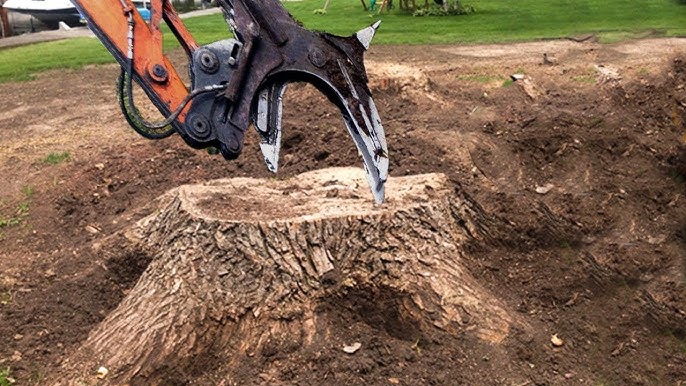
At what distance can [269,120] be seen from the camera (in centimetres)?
402

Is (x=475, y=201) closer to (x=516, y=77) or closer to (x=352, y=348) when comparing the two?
(x=352, y=348)

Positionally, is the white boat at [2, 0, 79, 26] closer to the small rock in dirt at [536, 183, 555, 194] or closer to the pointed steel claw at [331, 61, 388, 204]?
the small rock in dirt at [536, 183, 555, 194]

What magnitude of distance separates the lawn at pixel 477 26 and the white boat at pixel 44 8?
3.96m

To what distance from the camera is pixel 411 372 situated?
13.6 ft

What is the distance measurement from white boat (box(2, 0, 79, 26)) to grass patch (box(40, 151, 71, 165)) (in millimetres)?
15149

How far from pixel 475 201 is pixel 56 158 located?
4.90 metres

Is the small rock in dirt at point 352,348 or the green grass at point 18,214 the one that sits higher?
the small rock in dirt at point 352,348

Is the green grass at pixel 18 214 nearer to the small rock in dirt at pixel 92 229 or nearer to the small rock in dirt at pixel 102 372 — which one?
the small rock in dirt at pixel 92 229

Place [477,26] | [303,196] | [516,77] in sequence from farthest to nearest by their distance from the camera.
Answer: [477,26] → [516,77] → [303,196]

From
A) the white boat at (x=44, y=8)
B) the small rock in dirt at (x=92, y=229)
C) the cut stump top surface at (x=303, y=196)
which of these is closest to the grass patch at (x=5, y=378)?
the cut stump top surface at (x=303, y=196)

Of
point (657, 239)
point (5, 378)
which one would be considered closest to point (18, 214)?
point (5, 378)

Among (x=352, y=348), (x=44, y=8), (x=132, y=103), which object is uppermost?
(x=132, y=103)

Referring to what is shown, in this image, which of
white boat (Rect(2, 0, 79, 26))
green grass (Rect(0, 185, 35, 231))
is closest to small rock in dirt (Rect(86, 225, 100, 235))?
green grass (Rect(0, 185, 35, 231))

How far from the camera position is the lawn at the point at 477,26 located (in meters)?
15.2
